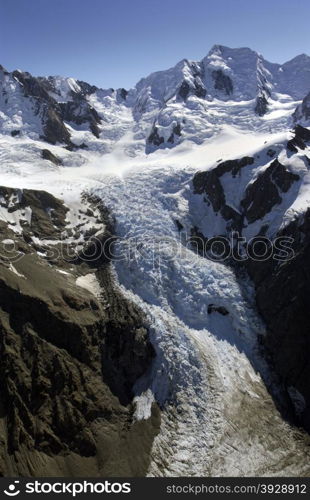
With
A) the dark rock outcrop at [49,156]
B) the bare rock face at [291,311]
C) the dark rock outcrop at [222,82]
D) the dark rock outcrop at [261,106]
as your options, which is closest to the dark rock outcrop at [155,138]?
the dark rock outcrop at [49,156]

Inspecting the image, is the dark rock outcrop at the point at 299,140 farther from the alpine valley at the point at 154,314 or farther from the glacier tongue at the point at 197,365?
the glacier tongue at the point at 197,365

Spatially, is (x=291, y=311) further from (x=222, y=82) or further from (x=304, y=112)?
(x=222, y=82)

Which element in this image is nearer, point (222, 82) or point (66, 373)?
point (66, 373)

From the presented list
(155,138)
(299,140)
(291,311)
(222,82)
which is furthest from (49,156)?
(222,82)

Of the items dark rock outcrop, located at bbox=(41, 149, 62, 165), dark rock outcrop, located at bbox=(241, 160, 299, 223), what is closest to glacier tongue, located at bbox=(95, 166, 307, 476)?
dark rock outcrop, located at bbox=(241, 160, 299, 223)

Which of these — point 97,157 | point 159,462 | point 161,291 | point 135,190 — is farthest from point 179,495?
point 97,157
